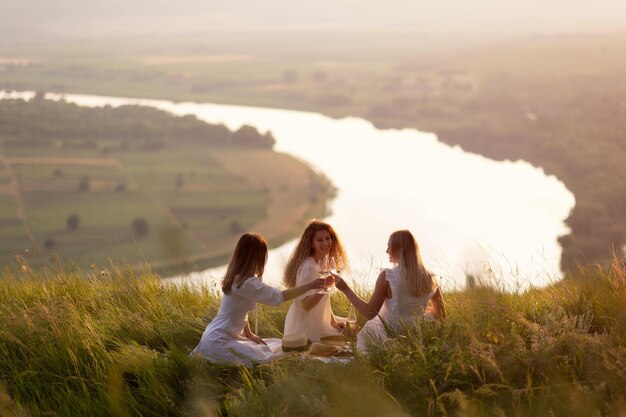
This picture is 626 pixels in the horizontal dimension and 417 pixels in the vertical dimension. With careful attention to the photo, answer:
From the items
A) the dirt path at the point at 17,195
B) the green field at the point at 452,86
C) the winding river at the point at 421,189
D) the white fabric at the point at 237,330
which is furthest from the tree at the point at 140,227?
the white fabric at the point at 237,330

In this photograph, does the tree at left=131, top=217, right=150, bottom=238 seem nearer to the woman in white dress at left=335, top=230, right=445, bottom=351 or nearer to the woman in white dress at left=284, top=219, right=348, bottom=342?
the woman in white dress at left=284, top=219, right=348, bottom=342

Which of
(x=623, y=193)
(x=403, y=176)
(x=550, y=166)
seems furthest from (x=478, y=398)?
(x=403, y=176)

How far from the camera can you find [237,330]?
6.38 m

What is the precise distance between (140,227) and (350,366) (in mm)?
75487

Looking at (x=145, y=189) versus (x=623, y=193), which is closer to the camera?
(x=623, y=193)

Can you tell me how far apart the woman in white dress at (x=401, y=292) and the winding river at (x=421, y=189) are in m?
36.4

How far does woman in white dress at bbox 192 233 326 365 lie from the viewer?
6156 millimetres

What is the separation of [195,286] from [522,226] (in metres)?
57.7

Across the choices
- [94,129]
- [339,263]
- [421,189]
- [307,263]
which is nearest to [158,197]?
[94,129]

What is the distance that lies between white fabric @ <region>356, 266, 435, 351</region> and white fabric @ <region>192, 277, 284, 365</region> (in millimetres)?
819

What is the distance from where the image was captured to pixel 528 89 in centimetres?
10662

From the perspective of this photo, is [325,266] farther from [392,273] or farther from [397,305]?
[397,305]

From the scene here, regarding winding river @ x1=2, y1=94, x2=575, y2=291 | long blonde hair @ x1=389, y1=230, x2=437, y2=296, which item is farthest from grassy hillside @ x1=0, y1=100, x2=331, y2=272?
long blonde hair @ x1=389, y1=230, x2=437, y2=296

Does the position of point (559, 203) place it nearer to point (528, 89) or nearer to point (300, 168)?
point (300, 168)
